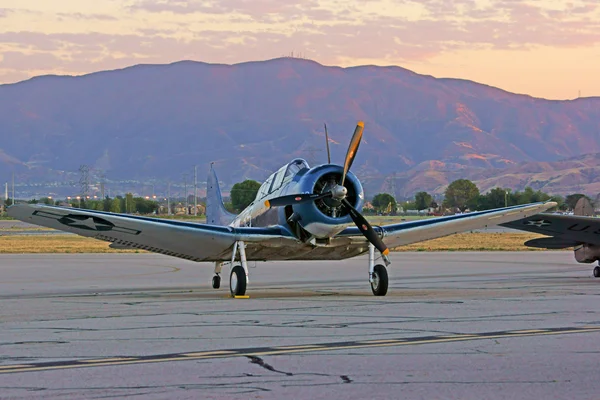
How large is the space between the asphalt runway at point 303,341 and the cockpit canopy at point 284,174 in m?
2.17

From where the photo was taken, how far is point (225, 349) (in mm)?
10703

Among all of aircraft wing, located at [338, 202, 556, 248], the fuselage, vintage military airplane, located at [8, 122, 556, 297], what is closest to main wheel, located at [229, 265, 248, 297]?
vintage military airplane, located at [8, 122, 556, 297]

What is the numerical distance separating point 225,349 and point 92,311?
5849 mm

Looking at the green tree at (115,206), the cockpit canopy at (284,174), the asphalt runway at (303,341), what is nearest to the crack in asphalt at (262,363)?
the asphalt runway at (303,341)

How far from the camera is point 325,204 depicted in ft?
62.8

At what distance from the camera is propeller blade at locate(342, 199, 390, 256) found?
19.1 m

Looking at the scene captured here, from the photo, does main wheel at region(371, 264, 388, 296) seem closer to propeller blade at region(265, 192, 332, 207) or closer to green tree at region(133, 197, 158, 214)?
propeller blade at region(265, 192, 332, 207)

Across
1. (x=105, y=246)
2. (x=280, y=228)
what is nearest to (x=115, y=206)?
(x=105, y=246)

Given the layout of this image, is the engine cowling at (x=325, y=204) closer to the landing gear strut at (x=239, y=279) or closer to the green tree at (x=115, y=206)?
the landing gear strut at (x=239, y=279)

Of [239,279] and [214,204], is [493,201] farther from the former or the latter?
[239,279]

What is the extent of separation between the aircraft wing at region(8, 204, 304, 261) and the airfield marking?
8.24 meters

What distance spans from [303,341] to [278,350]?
0.88 metres

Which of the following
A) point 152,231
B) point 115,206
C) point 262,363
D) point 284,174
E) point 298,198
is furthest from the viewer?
point 115,206

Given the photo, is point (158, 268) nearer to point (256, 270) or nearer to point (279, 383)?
point (256, 270)
